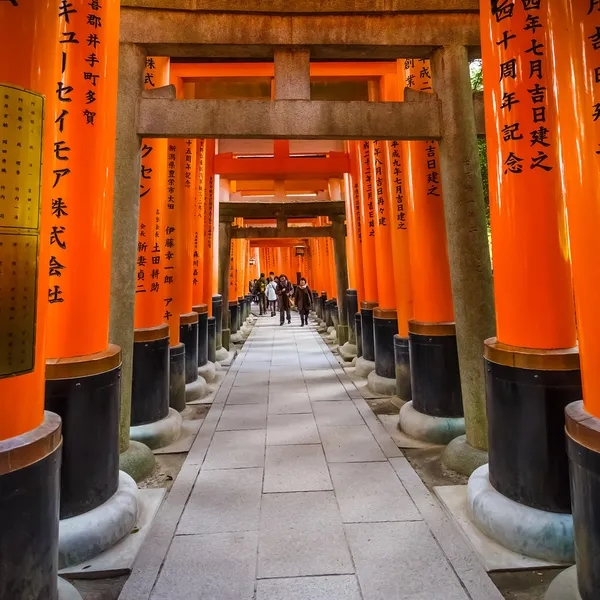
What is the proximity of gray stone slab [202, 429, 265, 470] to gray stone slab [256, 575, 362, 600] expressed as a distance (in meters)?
1.47

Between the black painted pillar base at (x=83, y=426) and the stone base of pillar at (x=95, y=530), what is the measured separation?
7 centimetres

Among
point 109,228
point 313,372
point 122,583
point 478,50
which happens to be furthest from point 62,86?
point 313,372

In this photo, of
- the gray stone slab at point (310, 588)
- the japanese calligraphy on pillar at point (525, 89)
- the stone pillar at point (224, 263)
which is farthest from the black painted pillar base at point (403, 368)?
the stone pillar at point (224, 263)

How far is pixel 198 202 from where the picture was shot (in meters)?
6.97

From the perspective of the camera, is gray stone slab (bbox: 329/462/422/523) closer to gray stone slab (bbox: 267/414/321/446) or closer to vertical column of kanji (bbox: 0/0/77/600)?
gray stone slab (bbox: 267/414/321/446)

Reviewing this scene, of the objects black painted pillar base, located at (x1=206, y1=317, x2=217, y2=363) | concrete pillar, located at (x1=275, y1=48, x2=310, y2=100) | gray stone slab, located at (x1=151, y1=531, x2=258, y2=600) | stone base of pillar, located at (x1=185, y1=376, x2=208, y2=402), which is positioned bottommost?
gray stone slab, located at (x1=151, y1=531, x2=258, y2=600)

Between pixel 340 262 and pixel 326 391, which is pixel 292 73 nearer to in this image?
pixel 326 391

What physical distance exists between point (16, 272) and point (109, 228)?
4.35 feet

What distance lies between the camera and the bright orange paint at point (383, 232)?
610 cm

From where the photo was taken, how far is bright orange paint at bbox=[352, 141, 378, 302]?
7.04 meters

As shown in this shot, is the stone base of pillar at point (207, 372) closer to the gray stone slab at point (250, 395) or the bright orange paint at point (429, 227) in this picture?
A: the gray stone slab at point (250, 395)

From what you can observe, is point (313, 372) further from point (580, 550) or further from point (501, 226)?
point (580, 550)

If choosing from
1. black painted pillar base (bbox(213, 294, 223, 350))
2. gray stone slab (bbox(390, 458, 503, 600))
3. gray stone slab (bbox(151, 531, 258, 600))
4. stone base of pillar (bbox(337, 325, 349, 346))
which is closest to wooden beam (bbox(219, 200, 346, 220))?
black painted pillar base (bbox(213, 294, 223, 350))

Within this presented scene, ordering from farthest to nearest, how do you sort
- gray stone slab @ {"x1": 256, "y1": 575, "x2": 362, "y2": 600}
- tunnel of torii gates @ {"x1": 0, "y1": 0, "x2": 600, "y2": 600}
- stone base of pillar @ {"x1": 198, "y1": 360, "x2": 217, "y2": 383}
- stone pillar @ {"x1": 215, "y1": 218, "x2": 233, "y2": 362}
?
stone pillar @ {"x1": 215, "y1": 218, "x2": 233, "y2": 362} < stone base of pillar @ {"x1": 198, "y1": 360, "x2": 217, "y2": 383} < gray stone slab @ {"x1": 256, "y1": 575, "x2": 362, "y2": 600} < tunnel of torii gates @ {"x1": 0, "y1": 0, "x2": 600, "y2": 600}
